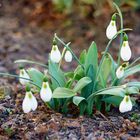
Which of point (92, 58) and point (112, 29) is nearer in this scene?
point (112, 29)

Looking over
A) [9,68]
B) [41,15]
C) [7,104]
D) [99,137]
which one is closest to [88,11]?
[41,15]

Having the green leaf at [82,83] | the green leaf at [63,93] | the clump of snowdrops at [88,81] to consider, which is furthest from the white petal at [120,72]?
the green leaf at [63,93]

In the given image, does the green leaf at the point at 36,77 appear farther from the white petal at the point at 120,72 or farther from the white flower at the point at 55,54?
the white petal at the point at 120,72

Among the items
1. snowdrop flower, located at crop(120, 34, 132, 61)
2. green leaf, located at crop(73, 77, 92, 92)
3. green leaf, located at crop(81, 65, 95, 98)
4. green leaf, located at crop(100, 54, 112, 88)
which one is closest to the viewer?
snowdrop flower, located at crop(120, 34, 132, 61)

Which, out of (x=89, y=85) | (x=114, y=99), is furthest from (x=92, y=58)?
(x=114, y=99)

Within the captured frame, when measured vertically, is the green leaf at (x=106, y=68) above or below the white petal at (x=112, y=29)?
below

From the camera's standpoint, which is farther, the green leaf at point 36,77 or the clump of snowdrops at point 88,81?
the green leaf at point 36,77

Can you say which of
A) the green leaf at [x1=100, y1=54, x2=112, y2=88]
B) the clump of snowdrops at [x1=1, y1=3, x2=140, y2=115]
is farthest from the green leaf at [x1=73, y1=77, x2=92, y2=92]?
the green leaf at [x1=100, y1=54, x2=112, y2=88]

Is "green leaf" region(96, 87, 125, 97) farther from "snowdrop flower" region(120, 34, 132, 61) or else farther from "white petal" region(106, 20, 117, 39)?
"white petal" region(106, 20, 117, 39)

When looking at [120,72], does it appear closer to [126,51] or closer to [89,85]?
[126,51]

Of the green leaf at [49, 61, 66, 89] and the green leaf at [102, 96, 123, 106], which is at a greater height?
the green leaf at [49, 61, 66, 89]
